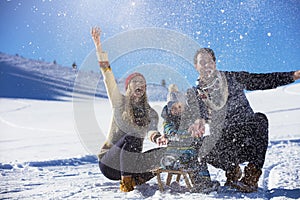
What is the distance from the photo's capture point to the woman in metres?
1.97

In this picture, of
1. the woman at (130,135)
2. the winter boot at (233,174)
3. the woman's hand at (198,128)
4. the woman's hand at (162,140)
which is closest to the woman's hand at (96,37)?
the woman at (130,135)

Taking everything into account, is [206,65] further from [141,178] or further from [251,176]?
[141,178]

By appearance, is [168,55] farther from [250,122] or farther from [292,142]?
[292,142]

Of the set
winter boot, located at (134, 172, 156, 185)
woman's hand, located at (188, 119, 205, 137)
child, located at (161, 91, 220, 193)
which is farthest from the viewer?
winter boot, located at (134, 172, 156, 185)

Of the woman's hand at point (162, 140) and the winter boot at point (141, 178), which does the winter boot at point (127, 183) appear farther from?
the woman's hand at point (162, 140)

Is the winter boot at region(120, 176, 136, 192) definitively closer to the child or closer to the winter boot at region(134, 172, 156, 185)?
the winter boot at region(134, 172, 156, 185)

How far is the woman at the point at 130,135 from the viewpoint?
77.6 inches

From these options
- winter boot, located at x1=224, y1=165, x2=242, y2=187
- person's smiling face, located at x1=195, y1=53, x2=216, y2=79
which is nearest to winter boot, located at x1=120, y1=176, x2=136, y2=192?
winter boot, located at x1=224, y1=165, x2=242, y2=187

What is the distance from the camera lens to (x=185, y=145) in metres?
1.96

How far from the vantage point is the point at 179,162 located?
6.44ft

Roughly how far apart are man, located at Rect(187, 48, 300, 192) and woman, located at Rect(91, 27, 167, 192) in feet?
1.00

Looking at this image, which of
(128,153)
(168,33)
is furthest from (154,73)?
(128,153)

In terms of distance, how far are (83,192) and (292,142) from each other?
123 inches

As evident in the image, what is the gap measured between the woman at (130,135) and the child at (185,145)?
103 millimetres
